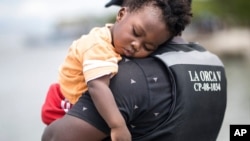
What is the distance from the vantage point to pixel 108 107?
92.5 inches

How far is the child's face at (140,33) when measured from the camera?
245 centimetres

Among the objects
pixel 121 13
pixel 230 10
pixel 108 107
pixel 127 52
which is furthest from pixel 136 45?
pixel 230 10

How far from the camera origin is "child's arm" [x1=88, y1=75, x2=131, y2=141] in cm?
235

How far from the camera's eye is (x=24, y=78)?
16875mm

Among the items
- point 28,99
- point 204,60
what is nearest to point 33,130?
point 28,99

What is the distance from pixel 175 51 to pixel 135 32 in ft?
0.57

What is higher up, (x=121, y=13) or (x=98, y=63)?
(x=121, y=13)

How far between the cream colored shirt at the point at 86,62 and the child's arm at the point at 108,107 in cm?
3

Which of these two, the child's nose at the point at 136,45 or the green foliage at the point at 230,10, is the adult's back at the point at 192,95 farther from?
the green foliage at the point at 230,10

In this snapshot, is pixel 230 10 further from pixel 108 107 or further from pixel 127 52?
pixel 108 107

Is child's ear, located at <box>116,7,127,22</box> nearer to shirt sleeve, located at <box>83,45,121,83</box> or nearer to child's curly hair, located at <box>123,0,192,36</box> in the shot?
child's curly hair, located at <box>123,0,192,36</box>

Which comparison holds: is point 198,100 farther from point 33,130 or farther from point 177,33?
point 33,130

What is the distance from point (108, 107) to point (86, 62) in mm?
163

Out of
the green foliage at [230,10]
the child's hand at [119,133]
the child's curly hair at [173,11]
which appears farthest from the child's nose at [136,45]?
the green foliage at [230,10]
